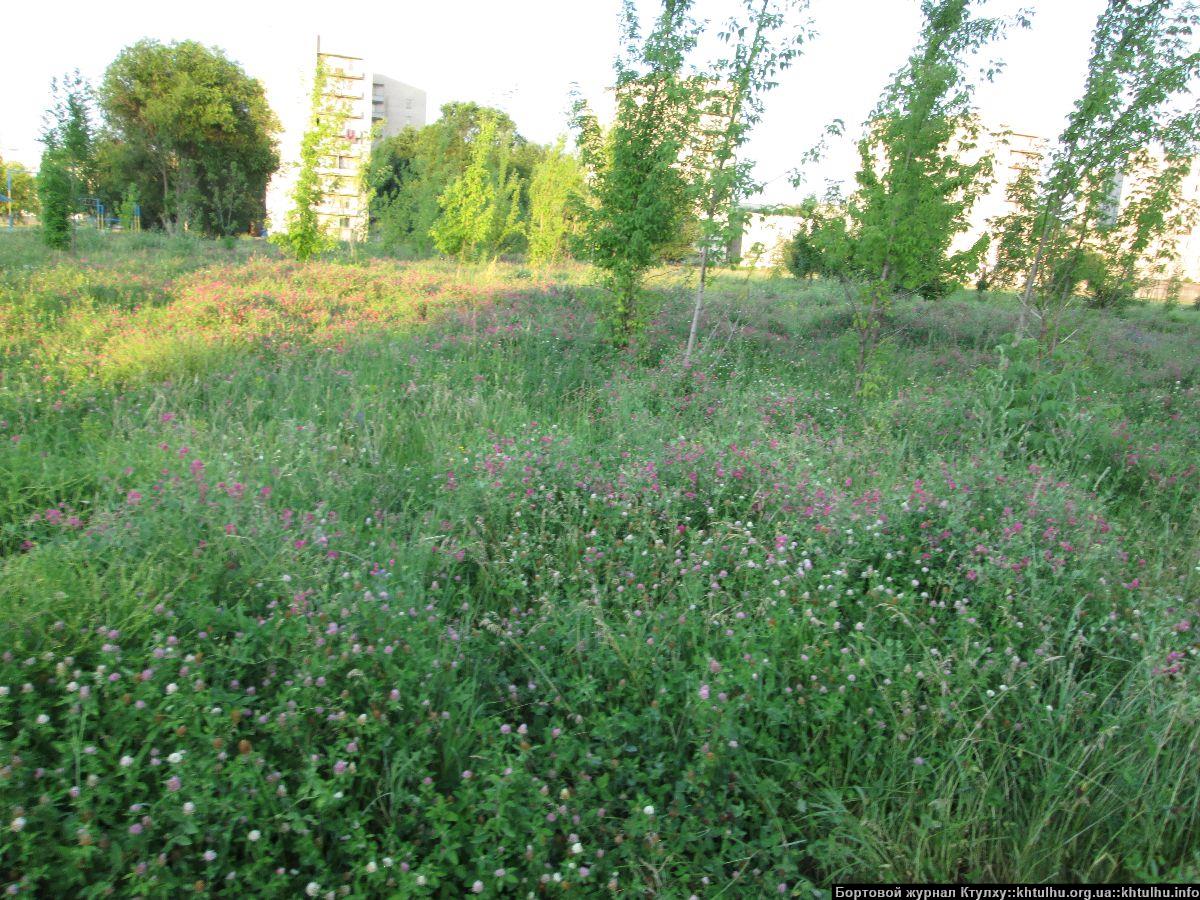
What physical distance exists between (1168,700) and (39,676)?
3904 mm

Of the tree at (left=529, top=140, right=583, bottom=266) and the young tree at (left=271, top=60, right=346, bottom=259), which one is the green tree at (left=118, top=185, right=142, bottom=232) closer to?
the young tree at (left=271, top=60, right=346, bottom=259)

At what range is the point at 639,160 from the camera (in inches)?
340

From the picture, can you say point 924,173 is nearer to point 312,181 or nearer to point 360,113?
point 312,181

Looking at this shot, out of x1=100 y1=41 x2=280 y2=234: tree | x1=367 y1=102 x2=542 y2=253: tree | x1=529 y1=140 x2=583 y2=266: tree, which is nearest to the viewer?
x1=529 y1=140 x2=583 y2=266: tree

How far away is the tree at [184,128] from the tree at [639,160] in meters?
27.0

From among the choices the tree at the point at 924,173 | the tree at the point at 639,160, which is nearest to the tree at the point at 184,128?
the tree at the point at 639,160

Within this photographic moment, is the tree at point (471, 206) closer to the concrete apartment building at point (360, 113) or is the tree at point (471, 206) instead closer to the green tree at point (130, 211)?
the concrete apartment building at point (360, 113)

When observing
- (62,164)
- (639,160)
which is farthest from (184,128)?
(639,160)

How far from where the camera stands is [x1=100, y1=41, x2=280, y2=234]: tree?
3184 centimetres

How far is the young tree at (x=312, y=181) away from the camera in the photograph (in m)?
17.8

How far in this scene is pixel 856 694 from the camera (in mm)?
2736

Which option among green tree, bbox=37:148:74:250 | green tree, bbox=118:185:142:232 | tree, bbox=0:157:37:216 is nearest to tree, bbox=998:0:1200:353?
green tree, bbox=37:148:74:250

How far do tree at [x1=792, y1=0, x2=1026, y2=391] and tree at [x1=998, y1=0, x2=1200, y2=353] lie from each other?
1070 millimetres

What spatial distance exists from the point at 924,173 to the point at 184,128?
116ft
